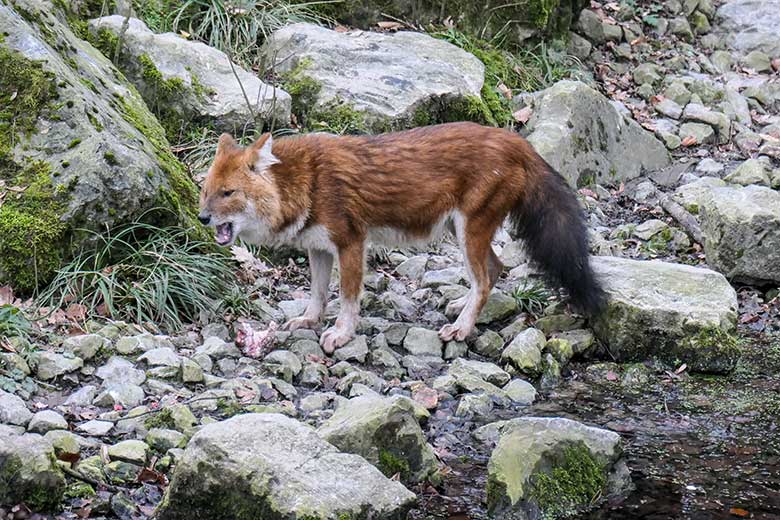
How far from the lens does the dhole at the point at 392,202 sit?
816cm

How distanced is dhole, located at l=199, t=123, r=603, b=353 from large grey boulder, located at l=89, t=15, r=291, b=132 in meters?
2.31

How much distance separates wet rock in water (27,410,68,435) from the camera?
6.30 m

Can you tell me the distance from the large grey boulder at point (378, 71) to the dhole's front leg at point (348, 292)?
10.1ft

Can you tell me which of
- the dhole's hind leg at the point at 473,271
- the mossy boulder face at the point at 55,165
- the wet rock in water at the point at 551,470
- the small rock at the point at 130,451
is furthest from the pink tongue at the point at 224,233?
the wet rock in water at the point at 551,470

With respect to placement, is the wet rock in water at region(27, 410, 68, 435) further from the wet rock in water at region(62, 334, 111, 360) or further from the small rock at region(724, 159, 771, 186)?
the small rock at region(724, 159, 771, 186)

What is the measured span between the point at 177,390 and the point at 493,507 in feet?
7.57

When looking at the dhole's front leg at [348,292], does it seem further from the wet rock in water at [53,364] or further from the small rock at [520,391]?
the wet rock in water at [53,364]

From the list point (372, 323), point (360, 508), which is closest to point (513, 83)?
point (372, 323)

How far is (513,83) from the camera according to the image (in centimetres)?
1343

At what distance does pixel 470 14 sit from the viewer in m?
14.0

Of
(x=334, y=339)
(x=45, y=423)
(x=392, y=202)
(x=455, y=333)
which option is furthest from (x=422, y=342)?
(x=45, y=423)

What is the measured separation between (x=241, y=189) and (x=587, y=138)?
17.8ft

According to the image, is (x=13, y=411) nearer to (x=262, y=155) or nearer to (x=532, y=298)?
(x=262, y=155)

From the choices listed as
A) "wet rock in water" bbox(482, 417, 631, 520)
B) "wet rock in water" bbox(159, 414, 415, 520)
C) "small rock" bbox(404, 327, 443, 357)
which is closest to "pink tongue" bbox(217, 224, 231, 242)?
"small rock" bbox(404, 327, 443, 357)
